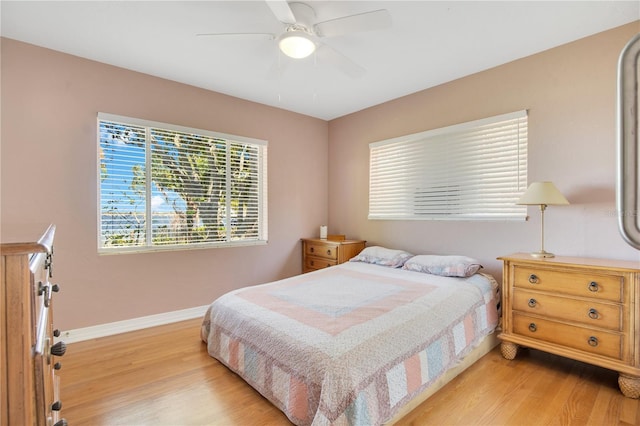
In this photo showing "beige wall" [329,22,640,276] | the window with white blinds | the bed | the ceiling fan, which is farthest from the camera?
the window with white blinds

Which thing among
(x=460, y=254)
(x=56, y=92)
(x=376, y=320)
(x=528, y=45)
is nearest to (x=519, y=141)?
(x=528, y=45)

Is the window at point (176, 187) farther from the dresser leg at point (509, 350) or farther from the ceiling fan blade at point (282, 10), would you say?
the dresser leg at point (509, 350)

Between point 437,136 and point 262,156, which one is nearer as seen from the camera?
point 437,136

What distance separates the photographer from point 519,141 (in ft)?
8.92

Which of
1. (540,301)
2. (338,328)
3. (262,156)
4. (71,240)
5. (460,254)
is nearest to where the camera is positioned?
(338,328)

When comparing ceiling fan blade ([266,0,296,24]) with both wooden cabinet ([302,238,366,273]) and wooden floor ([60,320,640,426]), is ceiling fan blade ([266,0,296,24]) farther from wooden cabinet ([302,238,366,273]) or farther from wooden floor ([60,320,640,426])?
wooden cabinet ([302,238,366,273])

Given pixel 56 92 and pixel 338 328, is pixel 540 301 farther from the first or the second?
pixel 56 92

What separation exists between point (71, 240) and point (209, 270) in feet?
4.21

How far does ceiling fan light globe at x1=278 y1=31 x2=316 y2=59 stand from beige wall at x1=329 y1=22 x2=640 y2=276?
186 centimetres

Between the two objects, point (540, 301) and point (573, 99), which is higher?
point (573, 99)

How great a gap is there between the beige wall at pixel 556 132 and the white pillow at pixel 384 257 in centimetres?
30

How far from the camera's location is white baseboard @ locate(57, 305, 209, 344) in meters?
2.64

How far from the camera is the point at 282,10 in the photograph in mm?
1715

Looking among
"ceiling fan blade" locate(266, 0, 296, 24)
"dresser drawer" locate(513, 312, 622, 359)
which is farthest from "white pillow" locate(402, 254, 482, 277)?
"ceiling fan blade" locate(266, 0, 296, 24)
